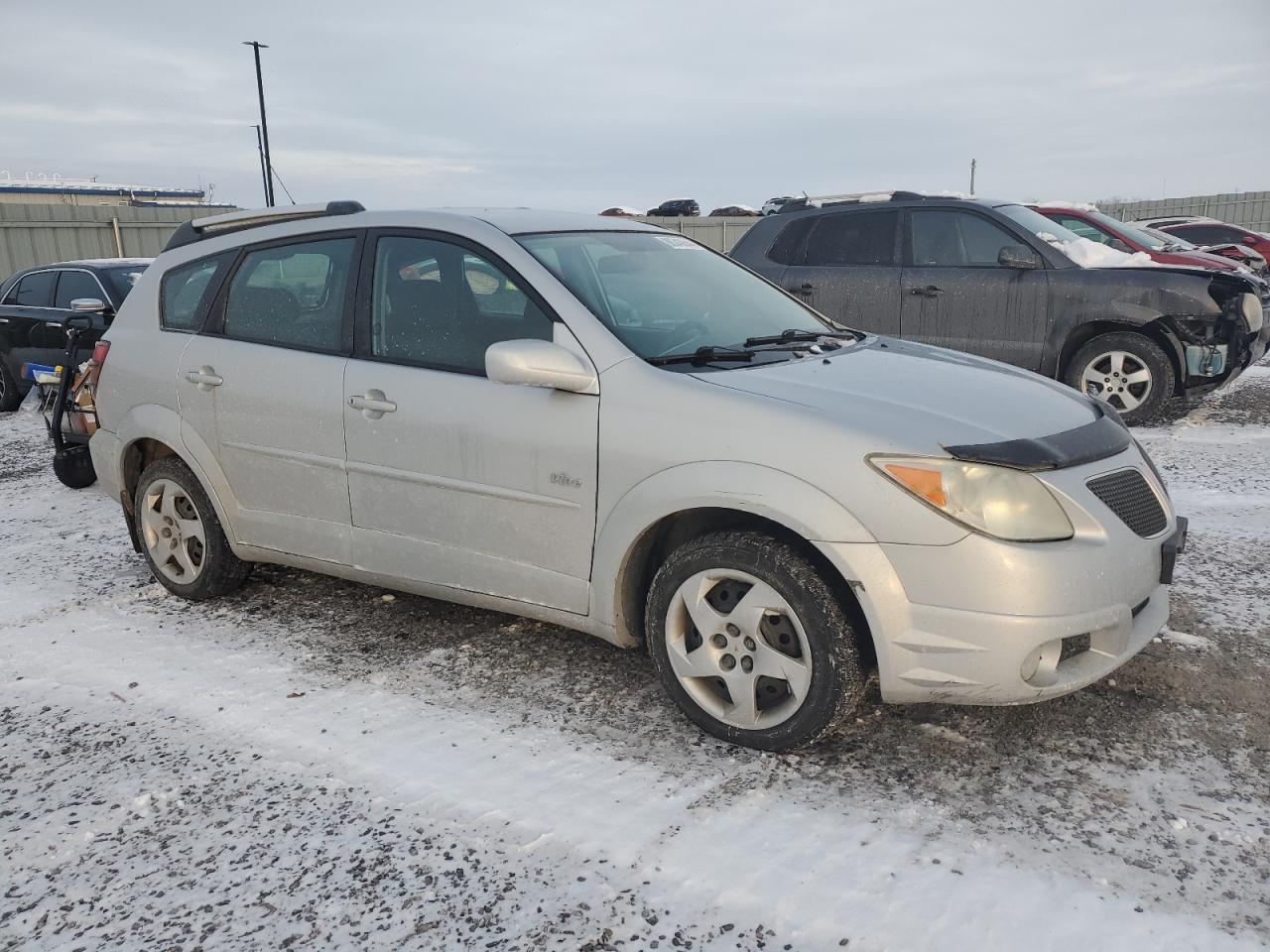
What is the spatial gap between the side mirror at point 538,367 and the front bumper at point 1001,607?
0.96 m

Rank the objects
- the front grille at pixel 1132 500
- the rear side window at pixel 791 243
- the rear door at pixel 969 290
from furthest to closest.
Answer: the rear side window at pixel 791 243 < the rear door at pixel 969 290 < the front grille at pixel 1132 500

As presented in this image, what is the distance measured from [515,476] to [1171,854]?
216 cm

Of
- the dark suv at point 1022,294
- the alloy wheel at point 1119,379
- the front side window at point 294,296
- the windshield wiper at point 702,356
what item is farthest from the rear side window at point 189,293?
the alloy wheel at point 1119,379

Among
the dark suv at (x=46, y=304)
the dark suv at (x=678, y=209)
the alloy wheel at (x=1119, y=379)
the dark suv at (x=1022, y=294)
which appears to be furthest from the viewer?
the dark suv at (x=678, y=209)

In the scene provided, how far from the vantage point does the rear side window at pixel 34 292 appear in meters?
9.85

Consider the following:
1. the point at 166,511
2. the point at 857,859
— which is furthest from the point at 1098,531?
the point at 166,511

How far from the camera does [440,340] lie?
11.8ft

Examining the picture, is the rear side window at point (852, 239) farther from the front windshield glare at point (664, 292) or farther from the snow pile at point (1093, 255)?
the front windshield glare at point (664, 292)

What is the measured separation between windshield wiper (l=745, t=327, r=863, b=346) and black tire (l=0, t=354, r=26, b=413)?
973 cm

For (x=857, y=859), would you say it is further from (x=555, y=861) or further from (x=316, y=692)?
(x=316, y=692)

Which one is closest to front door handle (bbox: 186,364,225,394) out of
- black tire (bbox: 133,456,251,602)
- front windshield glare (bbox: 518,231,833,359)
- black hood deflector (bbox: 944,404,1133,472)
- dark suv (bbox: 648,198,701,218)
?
black tire (bbox: 133,456,251,602)

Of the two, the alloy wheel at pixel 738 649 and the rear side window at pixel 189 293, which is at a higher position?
the rear side window at pixel 189 293

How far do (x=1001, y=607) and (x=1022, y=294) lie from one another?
5.69m

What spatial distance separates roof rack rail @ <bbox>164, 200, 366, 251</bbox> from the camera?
4.20 m
